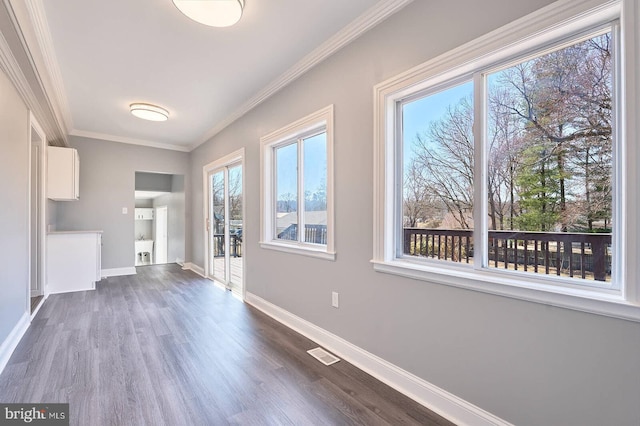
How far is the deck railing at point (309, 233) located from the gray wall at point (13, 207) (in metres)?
2.39

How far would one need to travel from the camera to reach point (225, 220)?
4938 millimetres

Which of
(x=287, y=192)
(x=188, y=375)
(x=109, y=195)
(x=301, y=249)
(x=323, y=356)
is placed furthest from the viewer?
(x=109, y=195)

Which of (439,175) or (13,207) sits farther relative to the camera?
(13,207)

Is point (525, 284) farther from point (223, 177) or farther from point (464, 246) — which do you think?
point (223, 177)

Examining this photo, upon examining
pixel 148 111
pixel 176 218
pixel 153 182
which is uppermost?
pixel 148 111

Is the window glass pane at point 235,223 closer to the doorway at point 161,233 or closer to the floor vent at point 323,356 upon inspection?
the floor vent at point 323,356

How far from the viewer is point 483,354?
1542mm

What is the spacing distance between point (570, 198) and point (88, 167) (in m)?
6.68

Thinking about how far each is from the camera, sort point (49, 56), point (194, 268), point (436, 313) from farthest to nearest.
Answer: point (194, 268) → point (49, 56) → point (436, 313)

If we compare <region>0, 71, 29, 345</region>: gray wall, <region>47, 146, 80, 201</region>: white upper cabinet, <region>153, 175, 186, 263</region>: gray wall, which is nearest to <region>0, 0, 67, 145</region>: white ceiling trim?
<region>0, 71, 29, 345</region>: gray wall

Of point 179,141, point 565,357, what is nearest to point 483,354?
point 565,357

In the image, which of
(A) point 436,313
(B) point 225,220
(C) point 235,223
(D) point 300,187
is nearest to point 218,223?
(B) point 225,220

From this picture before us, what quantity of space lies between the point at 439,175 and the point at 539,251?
712mm

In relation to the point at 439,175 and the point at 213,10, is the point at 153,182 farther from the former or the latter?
the point at 439,175
